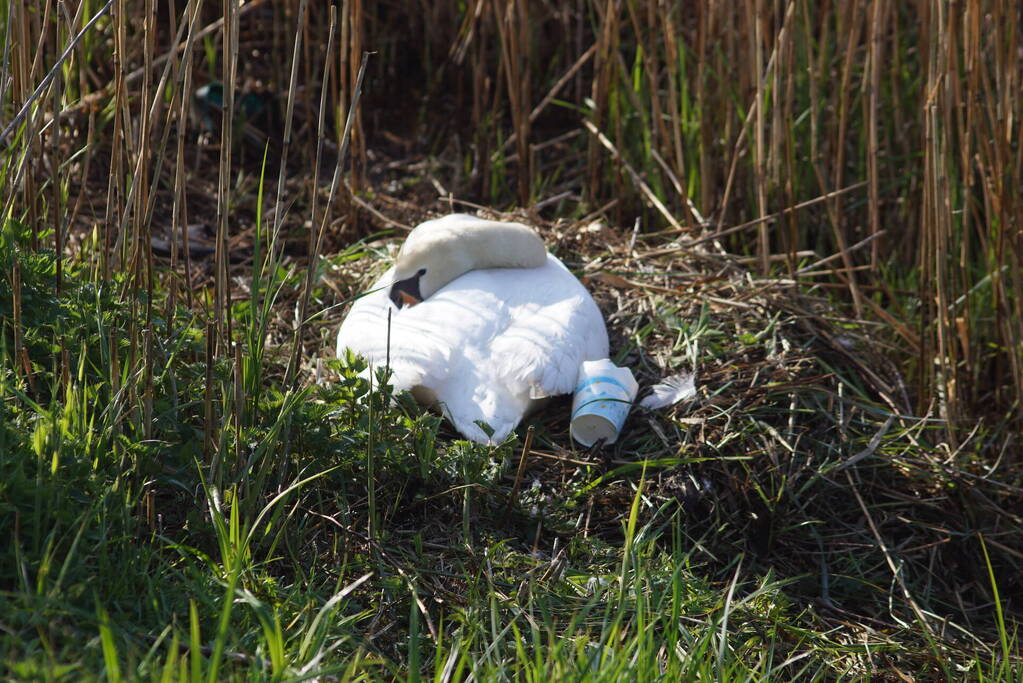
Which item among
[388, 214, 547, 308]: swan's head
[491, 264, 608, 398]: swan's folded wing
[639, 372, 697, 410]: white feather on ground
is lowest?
[639, 372, 697, 410]: white feather on ground

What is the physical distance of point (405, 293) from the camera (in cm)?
283

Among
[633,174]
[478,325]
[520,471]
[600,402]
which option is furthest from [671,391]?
[633,174]

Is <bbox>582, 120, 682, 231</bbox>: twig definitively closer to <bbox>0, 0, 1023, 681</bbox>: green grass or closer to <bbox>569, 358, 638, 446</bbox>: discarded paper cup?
<bbox>0, 0, 1023, 681</bbox>: green grass

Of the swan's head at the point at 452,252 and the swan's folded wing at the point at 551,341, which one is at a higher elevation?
the swan's head at the point at 452,252

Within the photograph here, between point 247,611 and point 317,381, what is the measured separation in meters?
0.99

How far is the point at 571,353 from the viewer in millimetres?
2543

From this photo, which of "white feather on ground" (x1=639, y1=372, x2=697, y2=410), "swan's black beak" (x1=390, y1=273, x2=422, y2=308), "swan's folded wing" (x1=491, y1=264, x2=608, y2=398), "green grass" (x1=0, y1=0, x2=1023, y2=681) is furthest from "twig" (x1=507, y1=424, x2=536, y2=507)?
"swan's black beak" (x1=390, y1=273, x2=422, y2=308)

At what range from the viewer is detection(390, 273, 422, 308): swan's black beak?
2.82 m

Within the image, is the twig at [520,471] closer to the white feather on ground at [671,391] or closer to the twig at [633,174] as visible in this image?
the white feather on ground at [671,391]

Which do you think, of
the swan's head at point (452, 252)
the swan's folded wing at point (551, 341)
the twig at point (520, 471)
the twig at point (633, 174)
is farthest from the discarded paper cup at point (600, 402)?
the twig at point (633, 174)

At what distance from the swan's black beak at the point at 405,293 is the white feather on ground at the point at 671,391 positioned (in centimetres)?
66

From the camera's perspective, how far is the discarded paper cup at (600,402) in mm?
2432

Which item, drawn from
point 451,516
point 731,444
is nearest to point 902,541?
point 731,444

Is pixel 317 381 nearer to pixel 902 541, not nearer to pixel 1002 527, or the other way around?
pixel 902 541
